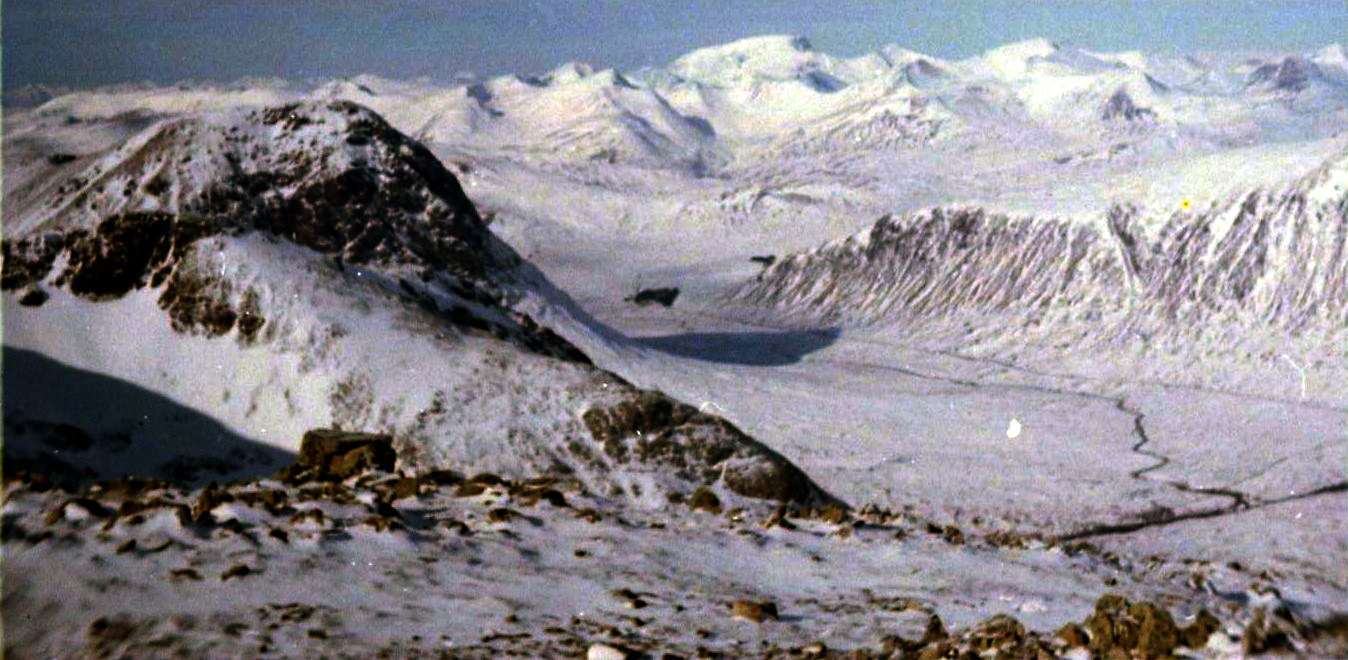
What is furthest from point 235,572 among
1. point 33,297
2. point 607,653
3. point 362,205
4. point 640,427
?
point 362,205

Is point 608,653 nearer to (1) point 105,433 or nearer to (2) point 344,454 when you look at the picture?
(2) point 344,454

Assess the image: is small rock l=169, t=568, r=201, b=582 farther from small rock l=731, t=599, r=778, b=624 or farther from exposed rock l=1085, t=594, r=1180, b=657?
exposed rock l=1085, t=594, r=1180, b=657

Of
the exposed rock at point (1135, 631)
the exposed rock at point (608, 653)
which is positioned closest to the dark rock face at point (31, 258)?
the exposed rock at point (608, 653)

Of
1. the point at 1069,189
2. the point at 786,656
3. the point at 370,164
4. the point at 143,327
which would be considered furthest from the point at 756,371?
the point at 786,656

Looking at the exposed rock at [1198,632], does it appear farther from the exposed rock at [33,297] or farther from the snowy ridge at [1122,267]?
the snowy ridge at [1122,267]

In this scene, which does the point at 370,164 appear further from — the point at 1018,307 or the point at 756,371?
the point at 1018,307
